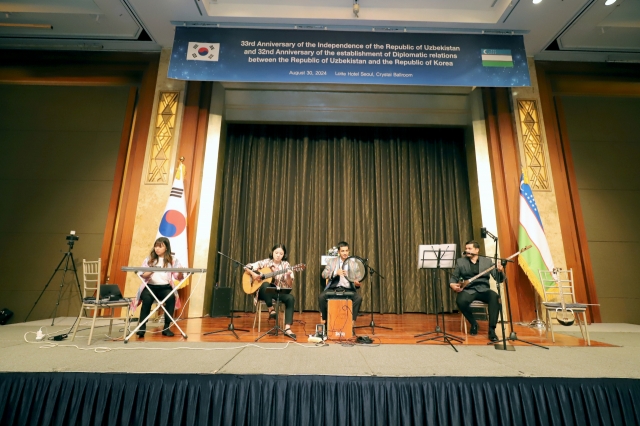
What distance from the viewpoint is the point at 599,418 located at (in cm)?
207

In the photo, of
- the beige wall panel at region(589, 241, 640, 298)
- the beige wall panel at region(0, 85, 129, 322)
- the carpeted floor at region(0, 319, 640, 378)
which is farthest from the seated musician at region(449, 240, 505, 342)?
the beige wall panel at region(0, 85, 129, 322)

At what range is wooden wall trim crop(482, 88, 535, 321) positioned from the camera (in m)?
5.00

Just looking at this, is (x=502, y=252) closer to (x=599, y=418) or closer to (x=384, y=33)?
(x=599, y=418)

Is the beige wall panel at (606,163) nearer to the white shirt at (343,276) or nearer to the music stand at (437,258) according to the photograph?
the music stand at (437,258)

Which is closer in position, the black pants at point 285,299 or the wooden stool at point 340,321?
the wooden stool at point 340,321

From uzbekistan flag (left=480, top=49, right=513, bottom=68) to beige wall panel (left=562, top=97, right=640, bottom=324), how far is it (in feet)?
6.37

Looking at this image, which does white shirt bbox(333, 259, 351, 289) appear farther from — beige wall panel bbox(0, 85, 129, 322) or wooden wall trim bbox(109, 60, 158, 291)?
beige wall panel bbox(0, 85, 129, 322)

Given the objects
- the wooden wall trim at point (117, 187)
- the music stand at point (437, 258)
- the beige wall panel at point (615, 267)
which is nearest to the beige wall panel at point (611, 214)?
the beige wall panel at point (615, 267)

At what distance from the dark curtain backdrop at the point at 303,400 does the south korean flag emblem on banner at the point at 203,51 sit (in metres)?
4.45

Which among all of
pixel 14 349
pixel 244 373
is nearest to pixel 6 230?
pixel 14 349

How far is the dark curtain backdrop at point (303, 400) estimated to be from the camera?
6.68 ft

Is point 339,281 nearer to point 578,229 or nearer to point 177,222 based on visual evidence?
point 177,222

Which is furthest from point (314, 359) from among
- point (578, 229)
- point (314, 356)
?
point (578, 229)

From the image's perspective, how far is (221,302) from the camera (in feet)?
16.8
